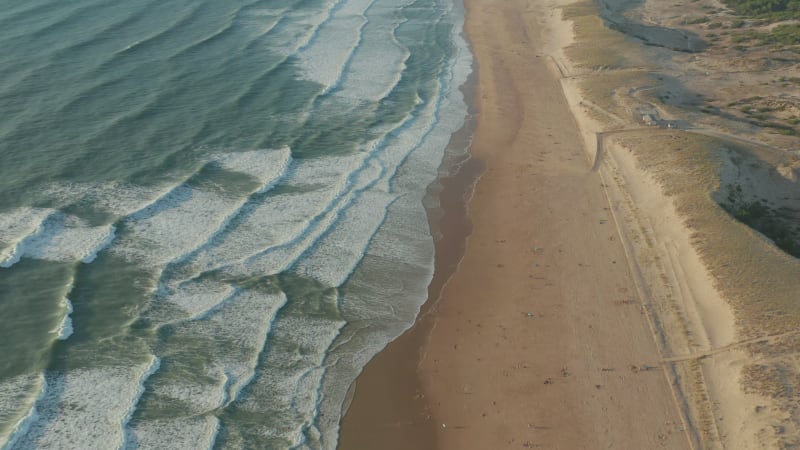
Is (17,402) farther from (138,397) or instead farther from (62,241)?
(62,241)

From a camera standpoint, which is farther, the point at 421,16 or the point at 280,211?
the point at 421,16

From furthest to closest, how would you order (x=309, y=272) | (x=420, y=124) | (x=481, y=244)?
1. (x=420, y=124)
2. (x=481, y=244)
3. (x=309, y=272)

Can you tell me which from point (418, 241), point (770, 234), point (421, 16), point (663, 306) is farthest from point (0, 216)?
point (421, 16)

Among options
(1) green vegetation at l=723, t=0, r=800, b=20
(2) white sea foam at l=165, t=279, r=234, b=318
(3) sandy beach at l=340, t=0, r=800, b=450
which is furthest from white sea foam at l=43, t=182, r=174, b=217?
(1) green vegetation at l=723, t=0, r=800, b=20

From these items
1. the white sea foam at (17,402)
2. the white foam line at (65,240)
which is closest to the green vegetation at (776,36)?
the white foam line at (65,240)

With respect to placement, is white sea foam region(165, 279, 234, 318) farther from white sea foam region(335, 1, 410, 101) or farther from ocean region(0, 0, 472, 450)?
white sea foam region(335, 1, 410, 101)

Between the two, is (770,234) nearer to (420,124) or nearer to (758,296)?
(758,296)
